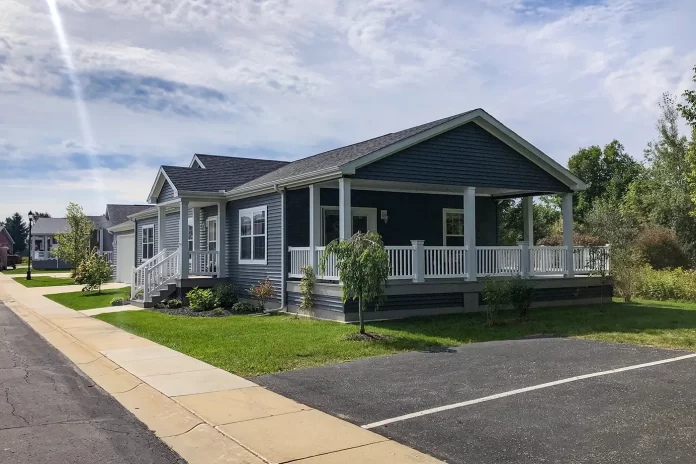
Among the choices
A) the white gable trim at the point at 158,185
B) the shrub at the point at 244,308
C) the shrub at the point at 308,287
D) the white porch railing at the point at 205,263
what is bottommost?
the shrub at the point at 244,308

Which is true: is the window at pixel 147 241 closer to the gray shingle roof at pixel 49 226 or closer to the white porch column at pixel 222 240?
the white porch column at pixel 222 240

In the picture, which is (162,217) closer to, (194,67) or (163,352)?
(194,67)

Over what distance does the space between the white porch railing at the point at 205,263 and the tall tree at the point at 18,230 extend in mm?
104708

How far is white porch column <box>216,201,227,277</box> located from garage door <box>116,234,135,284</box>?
16388mm

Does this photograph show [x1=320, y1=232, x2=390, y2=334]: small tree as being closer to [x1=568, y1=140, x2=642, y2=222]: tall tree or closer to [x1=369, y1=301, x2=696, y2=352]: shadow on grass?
[x1=369, y1=301, x2=696, y2=352]: shadow on grass

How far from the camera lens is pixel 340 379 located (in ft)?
27.6

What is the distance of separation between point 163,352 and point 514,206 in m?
29.4

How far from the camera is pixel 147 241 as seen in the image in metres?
29.6

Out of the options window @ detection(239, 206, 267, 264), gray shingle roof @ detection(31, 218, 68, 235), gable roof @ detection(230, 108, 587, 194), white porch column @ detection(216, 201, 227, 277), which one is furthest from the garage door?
gray shingle roof @ detection(31, 218, 68, 235)

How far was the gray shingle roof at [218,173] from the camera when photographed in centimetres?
1944

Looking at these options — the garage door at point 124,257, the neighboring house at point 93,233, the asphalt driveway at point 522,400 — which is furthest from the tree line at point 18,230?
the asphalt driveway at point 522,400

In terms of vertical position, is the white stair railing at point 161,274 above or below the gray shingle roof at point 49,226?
below

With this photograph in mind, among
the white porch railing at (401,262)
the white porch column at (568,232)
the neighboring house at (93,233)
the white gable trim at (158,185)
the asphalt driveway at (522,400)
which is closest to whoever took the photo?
the asphalt driveway at (522,400)

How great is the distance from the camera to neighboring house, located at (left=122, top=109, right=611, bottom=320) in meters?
15.0
